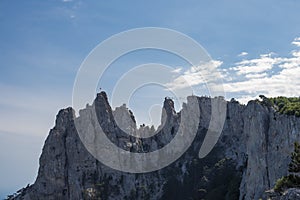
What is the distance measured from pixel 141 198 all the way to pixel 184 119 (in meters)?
24.7

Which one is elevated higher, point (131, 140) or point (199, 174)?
point (131, 140)

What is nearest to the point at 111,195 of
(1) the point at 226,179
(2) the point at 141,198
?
(2) the point at 141,198

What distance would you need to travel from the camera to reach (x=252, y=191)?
5994 cm

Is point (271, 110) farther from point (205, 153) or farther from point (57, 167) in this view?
point (57, 167)

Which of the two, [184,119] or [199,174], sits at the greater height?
[184,119]

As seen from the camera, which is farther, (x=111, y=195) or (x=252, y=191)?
(x=111, y=195)

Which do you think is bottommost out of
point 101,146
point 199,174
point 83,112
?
point 199,174

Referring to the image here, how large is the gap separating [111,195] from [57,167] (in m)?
14.5

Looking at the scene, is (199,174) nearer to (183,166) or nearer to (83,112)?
(183,166)

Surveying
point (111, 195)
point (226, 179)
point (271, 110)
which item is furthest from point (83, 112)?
point (271, 110)

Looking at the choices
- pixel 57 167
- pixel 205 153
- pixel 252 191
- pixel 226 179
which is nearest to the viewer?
pixel 252 191

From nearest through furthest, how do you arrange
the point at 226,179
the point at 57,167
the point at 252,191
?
the point at 252,191 < the point at 226,179 < the point at 57,167

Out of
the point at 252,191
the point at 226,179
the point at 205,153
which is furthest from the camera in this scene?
the point at 205,153

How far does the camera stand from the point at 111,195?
103625 mm
